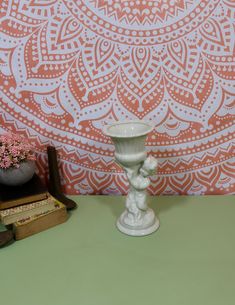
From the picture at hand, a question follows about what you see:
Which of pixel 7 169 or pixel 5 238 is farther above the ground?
pixel 7 169

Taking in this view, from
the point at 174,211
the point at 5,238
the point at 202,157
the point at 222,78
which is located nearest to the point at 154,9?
the point at 222,78

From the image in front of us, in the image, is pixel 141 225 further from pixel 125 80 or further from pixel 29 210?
pixel 125 80

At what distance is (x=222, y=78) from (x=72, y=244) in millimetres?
591

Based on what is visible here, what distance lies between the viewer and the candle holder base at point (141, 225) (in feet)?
2.92

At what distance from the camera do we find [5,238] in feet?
2.82

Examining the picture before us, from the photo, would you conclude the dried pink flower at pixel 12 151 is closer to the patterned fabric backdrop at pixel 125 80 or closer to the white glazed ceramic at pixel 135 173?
the patterned fabric backdrop at pixel 125 80

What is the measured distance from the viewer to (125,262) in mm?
792

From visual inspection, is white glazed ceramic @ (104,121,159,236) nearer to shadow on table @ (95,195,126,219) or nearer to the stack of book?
shadow on table @ (95,195,126,219)

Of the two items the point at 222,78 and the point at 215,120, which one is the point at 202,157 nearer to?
the point at 215,120

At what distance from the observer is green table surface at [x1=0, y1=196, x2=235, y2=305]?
70 cm

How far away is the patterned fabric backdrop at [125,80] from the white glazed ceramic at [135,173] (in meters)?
0.13

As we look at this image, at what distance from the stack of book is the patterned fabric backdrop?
0.17 meters

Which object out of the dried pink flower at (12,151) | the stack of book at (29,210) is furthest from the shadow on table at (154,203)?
the dried pink flower at (12,151)

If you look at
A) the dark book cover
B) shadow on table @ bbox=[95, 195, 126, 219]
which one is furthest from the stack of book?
shadow on table @ bbox=[95, 195, 126, 219]
